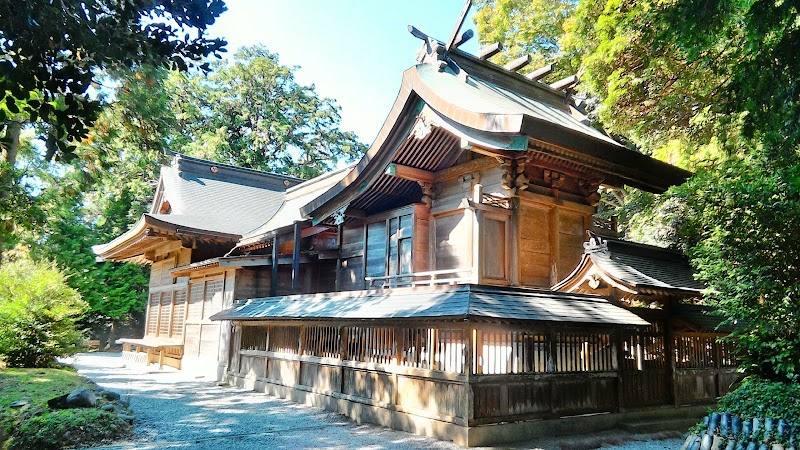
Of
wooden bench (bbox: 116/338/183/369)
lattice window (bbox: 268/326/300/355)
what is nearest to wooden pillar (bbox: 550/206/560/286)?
lattice window (bbox: 268/326/300/355)

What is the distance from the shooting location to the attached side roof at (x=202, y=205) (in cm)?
1567

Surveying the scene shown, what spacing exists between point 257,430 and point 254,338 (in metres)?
5.17

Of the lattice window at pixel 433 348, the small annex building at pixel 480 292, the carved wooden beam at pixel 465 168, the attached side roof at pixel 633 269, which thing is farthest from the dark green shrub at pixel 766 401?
the carved wooden beam at pixel 465 168

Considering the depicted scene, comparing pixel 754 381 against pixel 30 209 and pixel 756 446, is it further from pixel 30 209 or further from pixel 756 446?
pixel 30 209

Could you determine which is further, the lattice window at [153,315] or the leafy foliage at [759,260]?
the lattice window at [153,315]

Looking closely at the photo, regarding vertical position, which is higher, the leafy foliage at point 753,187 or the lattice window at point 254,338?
the leafy foliage at point 753,187

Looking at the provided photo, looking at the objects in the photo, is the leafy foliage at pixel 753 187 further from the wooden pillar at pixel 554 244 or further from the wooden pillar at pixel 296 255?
the wooden pillar at pixel 296 255

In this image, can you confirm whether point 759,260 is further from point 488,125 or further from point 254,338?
point 254,338

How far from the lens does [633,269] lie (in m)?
8.69

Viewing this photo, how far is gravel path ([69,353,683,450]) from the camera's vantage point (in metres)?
7.23

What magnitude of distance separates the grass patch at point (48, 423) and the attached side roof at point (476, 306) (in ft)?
11.9

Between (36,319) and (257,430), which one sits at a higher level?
(36,319)

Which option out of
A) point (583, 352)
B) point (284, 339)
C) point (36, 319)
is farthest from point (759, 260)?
point (36, 319)

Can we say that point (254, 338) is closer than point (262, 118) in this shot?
Yes
